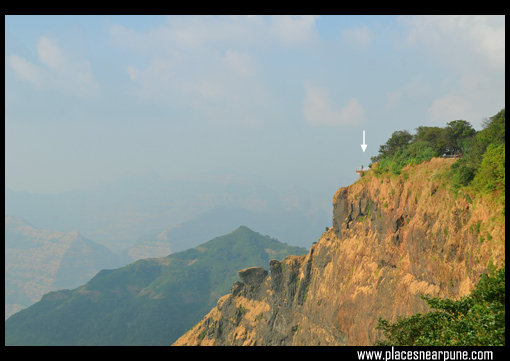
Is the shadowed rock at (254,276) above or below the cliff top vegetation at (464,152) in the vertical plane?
below

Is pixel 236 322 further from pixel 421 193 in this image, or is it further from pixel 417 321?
pixel 417 321

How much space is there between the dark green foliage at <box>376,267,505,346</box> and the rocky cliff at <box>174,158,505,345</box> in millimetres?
5070

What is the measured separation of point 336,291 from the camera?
4569cm

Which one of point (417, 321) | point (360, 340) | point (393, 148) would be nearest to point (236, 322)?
point (360, 340)

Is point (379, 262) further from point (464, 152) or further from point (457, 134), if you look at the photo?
point (457, 134)

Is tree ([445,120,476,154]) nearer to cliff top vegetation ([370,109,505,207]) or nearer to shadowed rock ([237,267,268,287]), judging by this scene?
cliff top vegetation ([370,109,505,207])

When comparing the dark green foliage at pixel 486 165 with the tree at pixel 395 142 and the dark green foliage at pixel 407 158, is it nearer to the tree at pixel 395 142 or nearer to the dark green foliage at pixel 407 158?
the dark green foliage at pixel 407 158

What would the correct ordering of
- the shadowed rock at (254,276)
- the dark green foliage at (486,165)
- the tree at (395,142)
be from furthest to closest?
the shadowed rock at (254,276), the tree at (395,142), the dark green foliage at (486,165)

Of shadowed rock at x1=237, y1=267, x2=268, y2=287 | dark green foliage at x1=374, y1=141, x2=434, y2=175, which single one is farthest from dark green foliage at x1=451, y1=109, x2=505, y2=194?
shadowed rock at x1=237, y1=267, x2=268, y2=287

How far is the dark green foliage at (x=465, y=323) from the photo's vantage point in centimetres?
1677

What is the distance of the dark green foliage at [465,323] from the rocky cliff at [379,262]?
507cm

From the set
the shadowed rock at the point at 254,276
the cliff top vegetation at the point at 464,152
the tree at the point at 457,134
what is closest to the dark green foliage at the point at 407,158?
the cliff top vegetation at the point at 464,152

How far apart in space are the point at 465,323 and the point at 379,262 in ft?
72.8

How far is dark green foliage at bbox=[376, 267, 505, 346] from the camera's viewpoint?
16.8m
